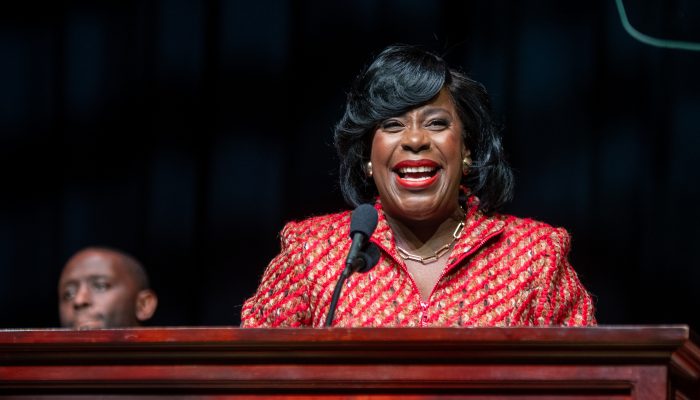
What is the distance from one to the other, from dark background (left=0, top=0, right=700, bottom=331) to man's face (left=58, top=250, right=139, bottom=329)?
74 mm

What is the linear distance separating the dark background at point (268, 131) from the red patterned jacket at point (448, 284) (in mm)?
557

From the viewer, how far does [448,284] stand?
2607 mm

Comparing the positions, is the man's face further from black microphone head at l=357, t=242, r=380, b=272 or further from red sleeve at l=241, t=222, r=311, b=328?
black microphone head at l=357, t=242, r=380, b=272

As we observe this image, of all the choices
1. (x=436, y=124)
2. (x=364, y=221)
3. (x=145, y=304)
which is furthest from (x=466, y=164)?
(x=145, y=304)

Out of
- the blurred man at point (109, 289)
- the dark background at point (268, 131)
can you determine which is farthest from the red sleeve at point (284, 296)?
the blurred man at point (109, 289)

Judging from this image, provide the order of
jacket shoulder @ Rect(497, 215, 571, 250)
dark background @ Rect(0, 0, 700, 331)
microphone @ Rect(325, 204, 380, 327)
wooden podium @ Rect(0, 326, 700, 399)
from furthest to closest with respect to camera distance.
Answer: dark background @ Rect(0, 0, 700, 331) → jacket shoulder @ Rect(497, 215, 571, 250) → microphone @ Rect(325, 204, 380, 327) → wooden podium @ Rect(0, 326, 700, 399)

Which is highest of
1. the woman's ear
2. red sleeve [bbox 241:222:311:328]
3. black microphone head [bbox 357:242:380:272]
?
black microphone head [bbox 357:242:380:272]

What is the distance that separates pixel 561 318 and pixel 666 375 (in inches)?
37.8

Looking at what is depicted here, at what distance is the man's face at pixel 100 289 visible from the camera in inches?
132

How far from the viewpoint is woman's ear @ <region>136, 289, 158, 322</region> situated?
3.38m

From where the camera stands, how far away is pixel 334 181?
336cm

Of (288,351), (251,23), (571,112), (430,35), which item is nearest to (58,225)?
(251,23)

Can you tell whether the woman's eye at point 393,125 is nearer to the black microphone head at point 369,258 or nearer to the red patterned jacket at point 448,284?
the red patterned jacket at point 448,284

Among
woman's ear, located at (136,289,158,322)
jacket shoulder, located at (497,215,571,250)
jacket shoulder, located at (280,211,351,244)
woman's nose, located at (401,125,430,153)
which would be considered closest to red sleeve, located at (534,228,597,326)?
jacket shoulder, located at (497,215,571,250)
